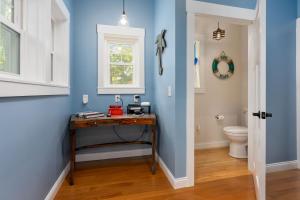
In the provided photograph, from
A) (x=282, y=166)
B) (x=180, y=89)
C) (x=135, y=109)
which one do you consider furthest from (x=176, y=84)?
(x=282, y=166)

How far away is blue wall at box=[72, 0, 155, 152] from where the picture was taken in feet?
8.56

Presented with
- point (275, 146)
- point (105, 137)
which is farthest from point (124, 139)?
point (275, 146)

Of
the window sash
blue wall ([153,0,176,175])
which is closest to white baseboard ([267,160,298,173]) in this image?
blue wall ([153,0,176,175])

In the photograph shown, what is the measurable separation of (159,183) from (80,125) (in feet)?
4.00

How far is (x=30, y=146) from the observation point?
1312 millimetres

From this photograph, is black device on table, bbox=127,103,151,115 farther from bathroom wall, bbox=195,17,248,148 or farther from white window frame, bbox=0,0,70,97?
bathroom wall, bbox=195,17,248,148

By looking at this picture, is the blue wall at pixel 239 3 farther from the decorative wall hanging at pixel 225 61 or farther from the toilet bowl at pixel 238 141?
the toilet bowl at pixel 238 141

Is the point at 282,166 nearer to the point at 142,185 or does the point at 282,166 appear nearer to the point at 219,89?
the point at 219,89

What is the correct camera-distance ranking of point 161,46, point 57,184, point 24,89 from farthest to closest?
point 161,46
point 57,184
point 24,89

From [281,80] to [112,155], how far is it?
2794 mm

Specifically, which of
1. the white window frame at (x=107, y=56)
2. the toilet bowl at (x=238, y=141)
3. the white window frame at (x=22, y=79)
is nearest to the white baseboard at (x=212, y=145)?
the toilet bowl at (x=238, y=141)

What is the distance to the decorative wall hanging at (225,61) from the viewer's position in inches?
133

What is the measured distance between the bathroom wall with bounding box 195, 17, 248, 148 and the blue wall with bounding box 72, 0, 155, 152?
1.17 m

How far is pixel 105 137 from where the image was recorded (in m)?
Result: 2.75
